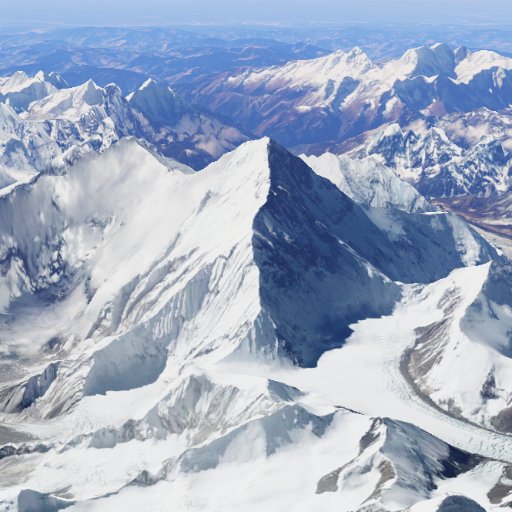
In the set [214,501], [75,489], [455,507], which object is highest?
[455,507]

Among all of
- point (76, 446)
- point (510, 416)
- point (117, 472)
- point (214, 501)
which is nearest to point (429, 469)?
point (214, 501)

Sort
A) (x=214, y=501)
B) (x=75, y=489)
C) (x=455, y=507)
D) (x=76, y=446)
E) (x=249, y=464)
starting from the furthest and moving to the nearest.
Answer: (x=76, y=446) < (x=75, y=489) < (x=249, y=464) < (x=214, y=501) < (x=455, y=507)

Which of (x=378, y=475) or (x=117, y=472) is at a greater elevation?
(x=378, y=475)

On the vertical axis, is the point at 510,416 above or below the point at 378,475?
below

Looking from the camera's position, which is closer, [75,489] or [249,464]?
[249,464]

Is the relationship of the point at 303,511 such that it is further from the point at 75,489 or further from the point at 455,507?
the point at 75,489

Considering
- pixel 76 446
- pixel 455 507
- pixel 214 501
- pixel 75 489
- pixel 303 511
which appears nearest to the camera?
pixel 455 507

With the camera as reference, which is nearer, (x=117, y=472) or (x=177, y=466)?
(x=177, y=466)

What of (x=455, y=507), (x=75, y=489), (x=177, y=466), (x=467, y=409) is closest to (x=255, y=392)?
(x=177, y=466)

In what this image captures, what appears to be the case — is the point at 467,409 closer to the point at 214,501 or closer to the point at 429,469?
the point at 429,469
